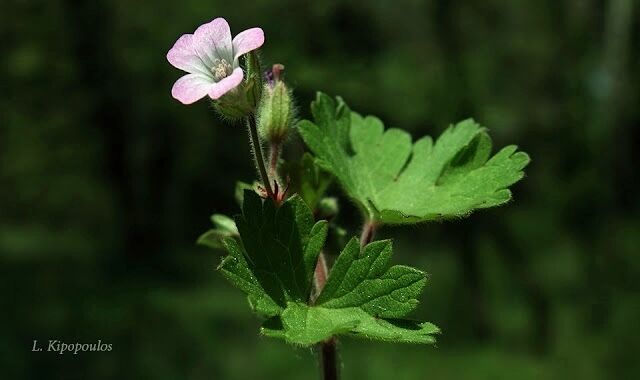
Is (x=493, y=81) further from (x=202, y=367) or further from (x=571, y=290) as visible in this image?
(x=202, y=367)

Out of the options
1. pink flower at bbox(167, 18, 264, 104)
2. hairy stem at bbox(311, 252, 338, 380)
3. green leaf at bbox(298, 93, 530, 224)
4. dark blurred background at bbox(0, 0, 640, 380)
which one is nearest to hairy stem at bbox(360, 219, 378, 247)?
green leaf at bbox(298, 93, 530, 224)

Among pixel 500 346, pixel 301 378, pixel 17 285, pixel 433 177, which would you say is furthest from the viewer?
pixel 17 285

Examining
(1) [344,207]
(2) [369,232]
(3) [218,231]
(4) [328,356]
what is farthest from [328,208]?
(1) [344,207]

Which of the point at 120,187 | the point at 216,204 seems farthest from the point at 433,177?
the point at 120,187

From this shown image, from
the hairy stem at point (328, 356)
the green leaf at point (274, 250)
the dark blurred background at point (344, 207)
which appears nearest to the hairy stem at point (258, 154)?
the green leaf at point (274, 250)

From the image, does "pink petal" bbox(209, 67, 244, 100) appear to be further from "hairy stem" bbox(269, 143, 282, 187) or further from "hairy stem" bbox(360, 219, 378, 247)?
"hairy stem" bbox(360, 219, 378, 247)

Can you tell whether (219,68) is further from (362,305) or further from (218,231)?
(362,305)
